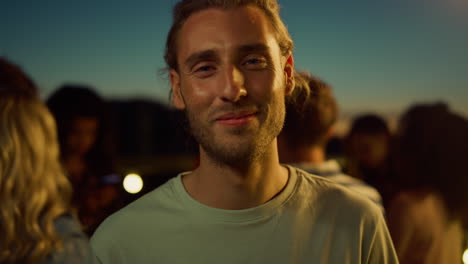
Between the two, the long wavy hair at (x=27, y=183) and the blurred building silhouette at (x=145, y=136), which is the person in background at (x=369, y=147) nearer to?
the long wavy hair at (x=27, y=183)

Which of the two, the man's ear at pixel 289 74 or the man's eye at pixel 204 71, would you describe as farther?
the man's ear at pixel 289 74

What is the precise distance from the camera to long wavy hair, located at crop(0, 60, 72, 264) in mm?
1792

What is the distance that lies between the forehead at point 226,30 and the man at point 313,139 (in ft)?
3.13

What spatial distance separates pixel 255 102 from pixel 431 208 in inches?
66.6

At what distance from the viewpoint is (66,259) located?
1792 mm

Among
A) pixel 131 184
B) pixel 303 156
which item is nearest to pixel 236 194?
pixel 303 156

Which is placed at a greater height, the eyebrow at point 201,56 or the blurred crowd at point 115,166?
the eyebrow at point 201,56

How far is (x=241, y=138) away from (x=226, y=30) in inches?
15.5

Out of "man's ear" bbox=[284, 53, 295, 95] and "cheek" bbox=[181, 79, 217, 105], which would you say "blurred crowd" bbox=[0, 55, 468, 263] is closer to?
"man's ear" bbox=[284, 53, 295, 95]

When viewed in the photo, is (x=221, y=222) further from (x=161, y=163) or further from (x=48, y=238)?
(x=161, y=163)

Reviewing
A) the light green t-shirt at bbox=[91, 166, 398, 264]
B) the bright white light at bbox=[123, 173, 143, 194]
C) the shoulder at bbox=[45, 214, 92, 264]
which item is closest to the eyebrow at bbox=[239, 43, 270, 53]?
the light green t-shirt at bbox=[91, 166, 398, 264]

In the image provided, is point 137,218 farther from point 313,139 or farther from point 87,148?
point 87,148

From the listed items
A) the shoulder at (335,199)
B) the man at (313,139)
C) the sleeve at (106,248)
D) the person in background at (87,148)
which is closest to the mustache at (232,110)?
the shoulder at (335,199)

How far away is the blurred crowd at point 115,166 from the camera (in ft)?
6.12
